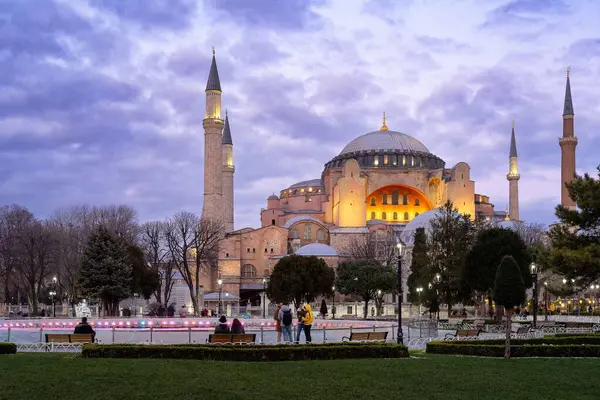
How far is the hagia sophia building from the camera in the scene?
67.9m

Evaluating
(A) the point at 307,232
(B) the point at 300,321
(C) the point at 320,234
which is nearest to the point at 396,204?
(C) the point at 320,234

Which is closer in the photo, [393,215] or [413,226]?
[413,226]

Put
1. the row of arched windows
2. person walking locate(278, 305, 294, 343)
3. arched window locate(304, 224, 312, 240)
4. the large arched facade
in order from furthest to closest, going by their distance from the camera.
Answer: the large arched facade
the row of arched windows
arched window locate(304, 224, 312, 240)
person walking locate(278, 305, 294, 343)

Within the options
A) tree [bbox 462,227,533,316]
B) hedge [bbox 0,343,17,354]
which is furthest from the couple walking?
tree [bbox 462,227,533,316]

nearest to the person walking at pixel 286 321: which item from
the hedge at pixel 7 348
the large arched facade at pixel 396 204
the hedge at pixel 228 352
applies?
the hedge at pixel 228 352

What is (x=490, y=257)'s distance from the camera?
33.7 metres

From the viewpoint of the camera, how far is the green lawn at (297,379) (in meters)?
9.60

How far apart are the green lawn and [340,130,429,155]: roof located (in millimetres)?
73086

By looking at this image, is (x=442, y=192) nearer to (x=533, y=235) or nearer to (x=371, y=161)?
(x=371, y=161)

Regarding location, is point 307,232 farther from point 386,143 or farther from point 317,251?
point 386,143

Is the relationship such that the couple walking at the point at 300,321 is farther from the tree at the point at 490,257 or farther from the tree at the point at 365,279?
the tree at the point at 365,279

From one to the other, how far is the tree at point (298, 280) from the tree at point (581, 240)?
24138mm

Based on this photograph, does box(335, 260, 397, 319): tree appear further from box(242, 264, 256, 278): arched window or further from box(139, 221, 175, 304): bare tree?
box(242, 264, 256, 278): arched window

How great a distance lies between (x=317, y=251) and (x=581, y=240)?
4256cm
